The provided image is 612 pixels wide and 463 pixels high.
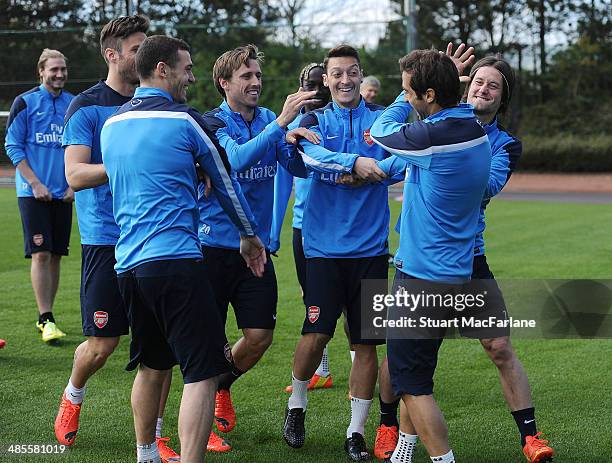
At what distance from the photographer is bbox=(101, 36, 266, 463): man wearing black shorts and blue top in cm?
381

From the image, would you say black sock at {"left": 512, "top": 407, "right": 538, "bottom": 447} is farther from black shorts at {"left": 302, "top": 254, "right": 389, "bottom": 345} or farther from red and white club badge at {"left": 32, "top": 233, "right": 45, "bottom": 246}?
red and white club badge at {"left": 32, "top": 233, "right": 45, "bottom": 246}

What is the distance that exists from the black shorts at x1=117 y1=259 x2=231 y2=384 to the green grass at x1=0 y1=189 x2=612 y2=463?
0.98 metres

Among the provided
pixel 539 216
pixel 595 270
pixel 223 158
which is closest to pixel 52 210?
pixel 223 158

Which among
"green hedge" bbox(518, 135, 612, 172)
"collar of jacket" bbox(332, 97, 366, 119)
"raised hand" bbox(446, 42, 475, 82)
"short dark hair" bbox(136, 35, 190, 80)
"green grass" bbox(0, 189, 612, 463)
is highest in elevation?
"short dark hair" bbox(136, 35, 190, 80)

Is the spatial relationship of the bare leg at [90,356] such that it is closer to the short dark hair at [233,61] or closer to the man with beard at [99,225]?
the man with beard at [99,225]

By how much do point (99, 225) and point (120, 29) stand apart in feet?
3.58

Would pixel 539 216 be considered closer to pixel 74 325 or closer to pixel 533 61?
pixel 74 325

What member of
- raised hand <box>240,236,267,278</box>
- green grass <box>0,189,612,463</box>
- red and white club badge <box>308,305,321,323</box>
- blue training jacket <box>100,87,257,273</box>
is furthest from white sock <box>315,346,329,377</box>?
blue training jacket <box>100,87,257,273</box>

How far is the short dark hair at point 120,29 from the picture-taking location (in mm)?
4758

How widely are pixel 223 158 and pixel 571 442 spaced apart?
2556 millimetres

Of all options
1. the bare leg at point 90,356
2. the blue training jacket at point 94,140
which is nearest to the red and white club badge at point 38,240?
the blue training jacket at point 94,140

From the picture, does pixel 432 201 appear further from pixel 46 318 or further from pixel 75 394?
pixel 46 318

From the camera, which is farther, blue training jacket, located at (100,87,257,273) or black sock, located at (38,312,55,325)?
black sock, located at (38,312,55,325)

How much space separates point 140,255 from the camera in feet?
12.6
